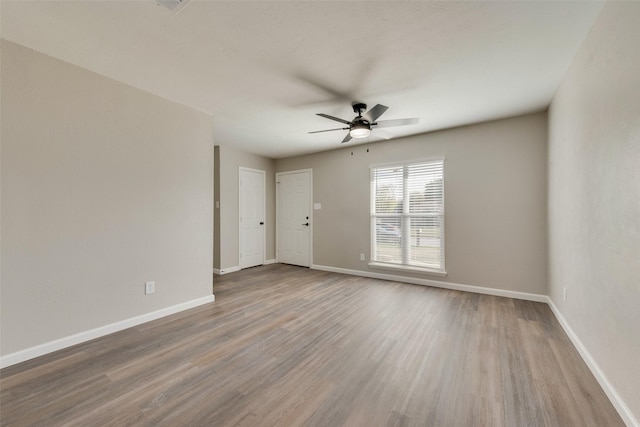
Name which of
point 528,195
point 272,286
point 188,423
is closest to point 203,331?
point 188,423

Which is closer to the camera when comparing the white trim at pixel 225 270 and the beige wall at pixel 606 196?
the beige wall at pixel 606 196

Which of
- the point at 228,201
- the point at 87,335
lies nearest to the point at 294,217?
the point at 228,201

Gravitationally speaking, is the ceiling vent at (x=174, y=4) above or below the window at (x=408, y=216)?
above

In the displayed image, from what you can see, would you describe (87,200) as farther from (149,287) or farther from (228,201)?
(228,201)

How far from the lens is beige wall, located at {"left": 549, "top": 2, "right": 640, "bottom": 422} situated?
1.41 meters

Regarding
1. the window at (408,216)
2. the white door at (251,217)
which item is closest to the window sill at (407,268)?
the window at (408,216)

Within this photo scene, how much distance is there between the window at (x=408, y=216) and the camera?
4.24 meters

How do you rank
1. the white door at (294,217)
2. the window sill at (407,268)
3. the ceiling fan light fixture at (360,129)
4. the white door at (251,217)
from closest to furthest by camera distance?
1. the ceiling fan light fixture at (360,129)
2. the window sill at (407,268)
3. the white door at (251,217)
4. the white door at (294,217)

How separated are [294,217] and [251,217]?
978 millimetres

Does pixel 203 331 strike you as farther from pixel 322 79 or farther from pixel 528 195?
pixel 528 195

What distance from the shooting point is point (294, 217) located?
605 centimetres

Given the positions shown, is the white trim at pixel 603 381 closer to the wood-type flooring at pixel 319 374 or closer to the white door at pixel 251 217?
the wood-type flooring at pixel 319 374

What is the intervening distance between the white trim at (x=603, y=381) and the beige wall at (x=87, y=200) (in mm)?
3858

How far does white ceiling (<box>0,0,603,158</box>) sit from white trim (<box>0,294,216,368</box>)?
2.49 meters
